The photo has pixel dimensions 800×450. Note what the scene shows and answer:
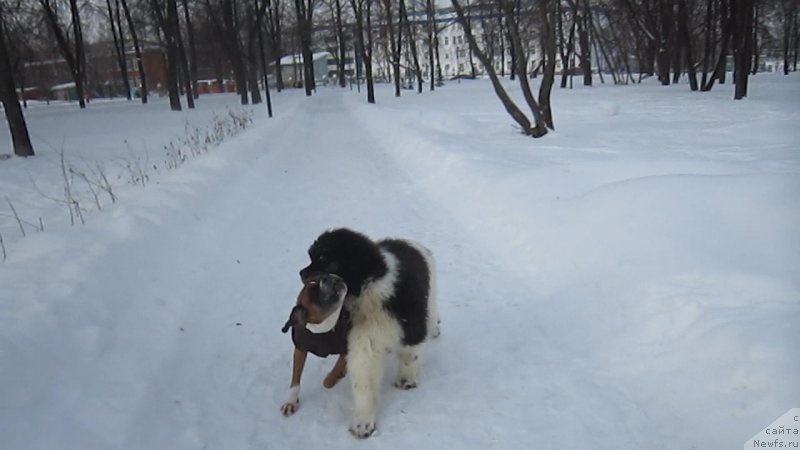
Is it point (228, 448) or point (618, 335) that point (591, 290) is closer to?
point (618, 335)

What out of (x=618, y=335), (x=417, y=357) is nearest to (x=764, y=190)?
(x=618, y=335)

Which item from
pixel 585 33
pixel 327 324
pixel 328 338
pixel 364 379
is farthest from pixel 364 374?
pixel 585 33

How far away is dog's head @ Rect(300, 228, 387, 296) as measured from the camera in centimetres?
291

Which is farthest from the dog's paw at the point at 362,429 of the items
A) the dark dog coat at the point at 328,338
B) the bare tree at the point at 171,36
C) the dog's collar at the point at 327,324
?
the bare tree at the point at 171,36

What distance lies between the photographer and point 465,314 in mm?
4566

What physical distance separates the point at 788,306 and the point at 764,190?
7.20ft

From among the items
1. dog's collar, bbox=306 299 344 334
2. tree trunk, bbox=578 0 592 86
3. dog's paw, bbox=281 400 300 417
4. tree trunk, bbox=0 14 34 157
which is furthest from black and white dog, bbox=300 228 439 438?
tree trunk, bbox=578 0 592 86

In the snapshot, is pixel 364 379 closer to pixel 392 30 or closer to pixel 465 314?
pixel 465 314

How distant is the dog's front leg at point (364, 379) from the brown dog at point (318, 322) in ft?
0.32

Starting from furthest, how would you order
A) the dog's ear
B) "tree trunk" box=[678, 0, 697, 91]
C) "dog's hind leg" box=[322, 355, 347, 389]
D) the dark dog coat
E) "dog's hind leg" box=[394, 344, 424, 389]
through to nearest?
"tree trunk" box=[678, 0, 697, 91], "dog's hind leg" box=[322, 355, 347, 389], "dog's hind leg" box=[394, 344, 424, 389], the dark dog coat, the dog's ear

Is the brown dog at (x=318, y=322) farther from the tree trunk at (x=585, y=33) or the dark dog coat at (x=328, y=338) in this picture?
the tree trunk at (x=585, y=33)

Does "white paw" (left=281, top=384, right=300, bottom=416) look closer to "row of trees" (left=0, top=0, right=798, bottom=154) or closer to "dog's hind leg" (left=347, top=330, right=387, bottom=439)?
"dog's hind leg" (left=347, top=330, right=387, bottom=439)

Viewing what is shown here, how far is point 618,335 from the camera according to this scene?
389 centimetres

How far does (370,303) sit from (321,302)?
1.06 ft
